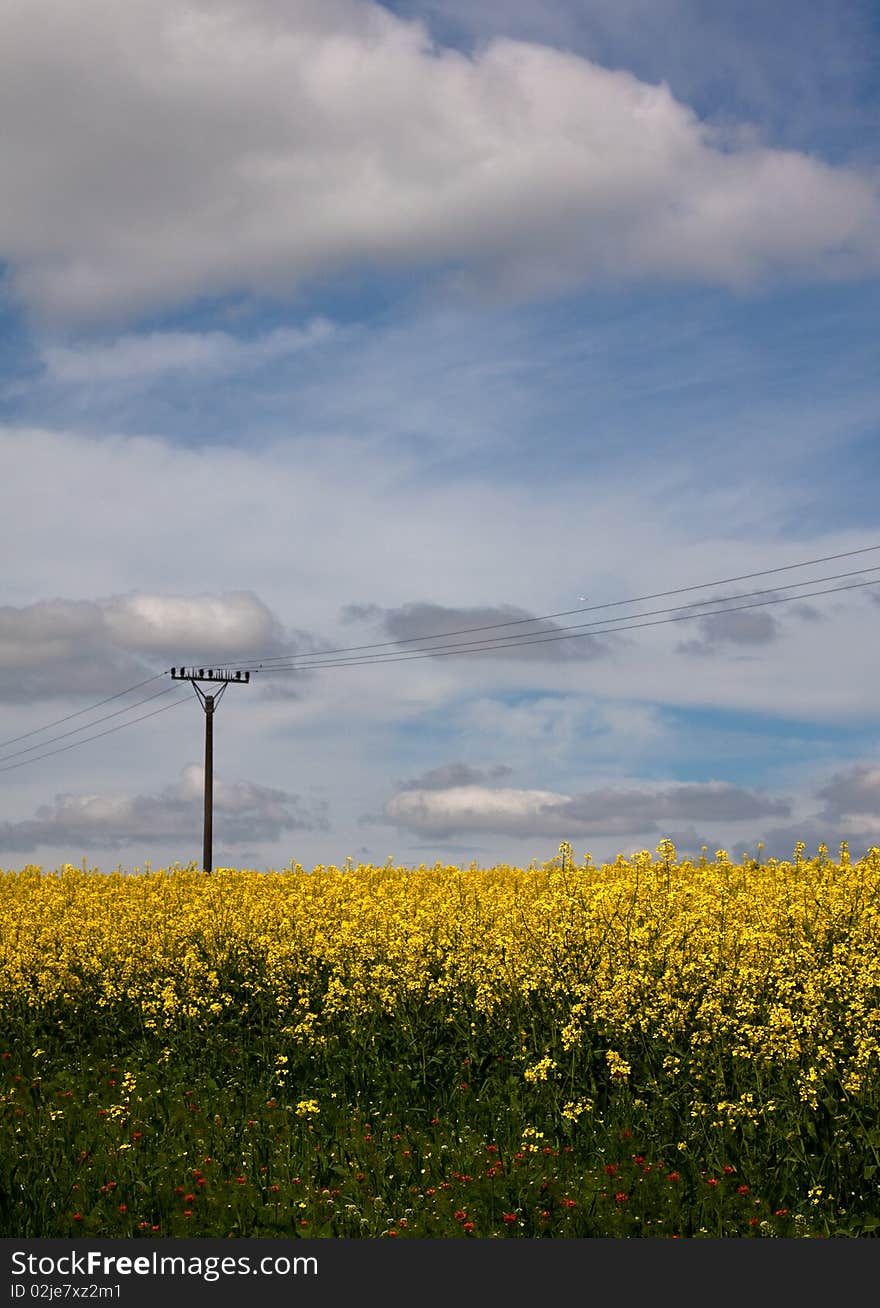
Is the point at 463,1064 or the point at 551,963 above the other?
the point at 551,963

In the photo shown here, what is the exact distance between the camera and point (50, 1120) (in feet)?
37.4

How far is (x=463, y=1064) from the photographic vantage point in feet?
39.1

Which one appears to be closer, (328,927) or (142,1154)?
(142,1154)

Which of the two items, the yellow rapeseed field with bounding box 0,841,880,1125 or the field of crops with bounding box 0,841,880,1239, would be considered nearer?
the field of crops with bounding box 0,841,880,1239

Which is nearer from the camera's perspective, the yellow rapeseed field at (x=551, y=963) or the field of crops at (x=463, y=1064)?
the field of crops at (x=463, y=1064)

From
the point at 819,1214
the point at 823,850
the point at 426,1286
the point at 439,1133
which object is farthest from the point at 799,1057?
the point at 823,850

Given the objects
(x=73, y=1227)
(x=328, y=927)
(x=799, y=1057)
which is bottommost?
(x=73, y=1227)

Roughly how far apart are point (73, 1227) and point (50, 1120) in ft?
9.66

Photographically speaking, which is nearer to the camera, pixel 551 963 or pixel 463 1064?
Result: pixel 463 1064

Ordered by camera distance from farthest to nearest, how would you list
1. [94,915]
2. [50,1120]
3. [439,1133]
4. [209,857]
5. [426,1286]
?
[209,857], [94,915], [50,1120], [439,1133], [426,1286]

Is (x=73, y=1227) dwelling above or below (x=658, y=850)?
below

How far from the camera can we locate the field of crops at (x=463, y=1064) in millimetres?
8875

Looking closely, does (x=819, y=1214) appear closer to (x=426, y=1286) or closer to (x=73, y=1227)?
(x=426, y=1286)

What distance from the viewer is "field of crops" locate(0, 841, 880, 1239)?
888cm
